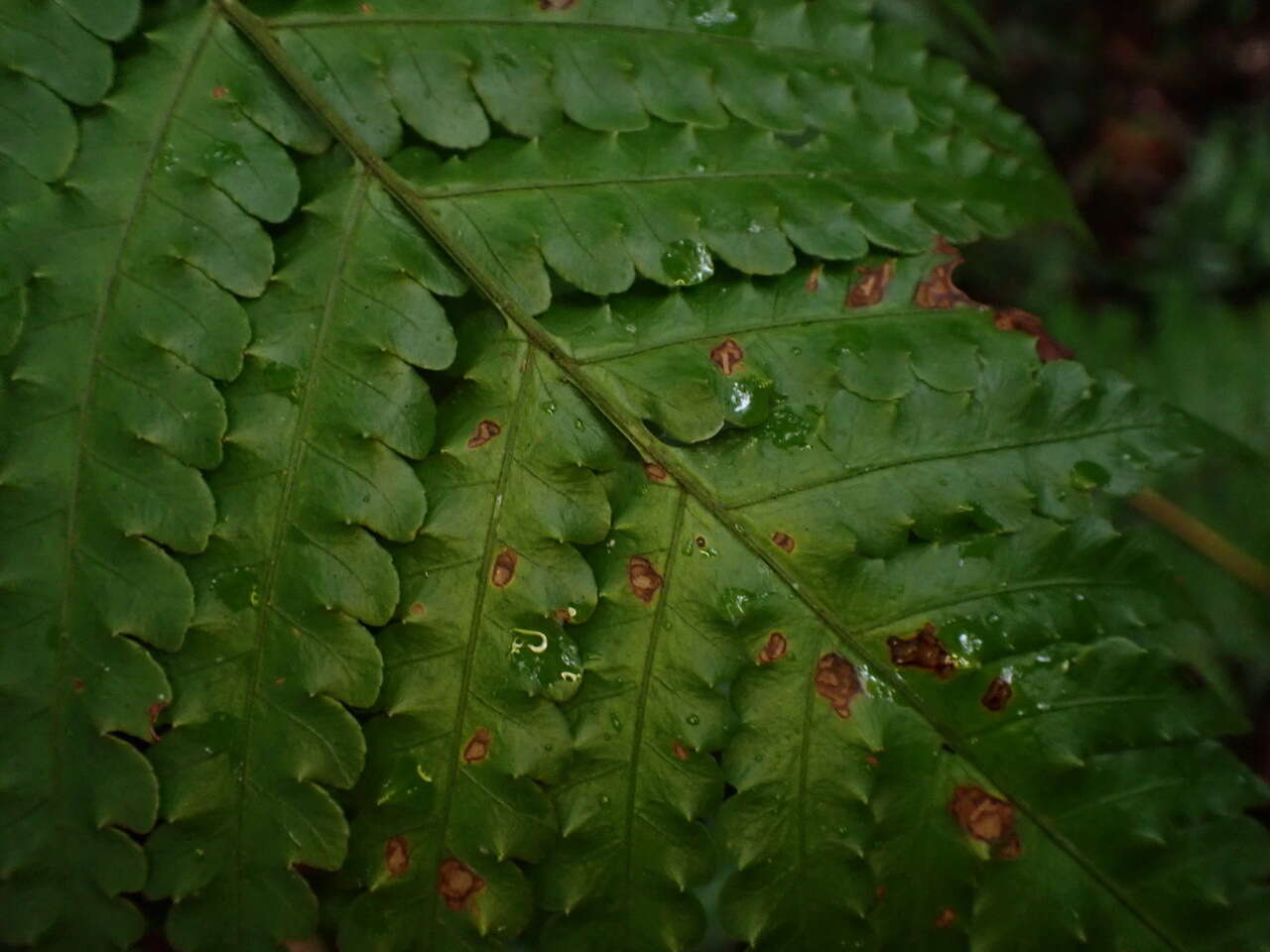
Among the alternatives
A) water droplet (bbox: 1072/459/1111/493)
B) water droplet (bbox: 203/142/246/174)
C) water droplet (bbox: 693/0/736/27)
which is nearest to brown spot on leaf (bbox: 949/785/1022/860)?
water droplet (bbox: 1072/459/1111/493)

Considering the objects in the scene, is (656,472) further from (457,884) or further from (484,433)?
(457,884)

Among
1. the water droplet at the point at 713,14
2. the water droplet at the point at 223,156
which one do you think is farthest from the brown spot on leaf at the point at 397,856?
the water droplet at the point at 713,14

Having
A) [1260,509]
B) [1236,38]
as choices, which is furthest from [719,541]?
[1236,38]

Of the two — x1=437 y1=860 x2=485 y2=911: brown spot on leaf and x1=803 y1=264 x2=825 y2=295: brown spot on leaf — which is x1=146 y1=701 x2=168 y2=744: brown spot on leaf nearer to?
x1=437 y1=860 x2=485 y2=911: brown spot on leaf

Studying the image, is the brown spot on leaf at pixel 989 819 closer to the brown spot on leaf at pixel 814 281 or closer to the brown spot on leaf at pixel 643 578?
the brown spot on leaf at pixel 643 578

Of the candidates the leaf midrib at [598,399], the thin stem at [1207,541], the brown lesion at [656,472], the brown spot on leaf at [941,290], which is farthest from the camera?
the thin stem at [1207,541]

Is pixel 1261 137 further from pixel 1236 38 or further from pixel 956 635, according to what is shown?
pixel 956 635

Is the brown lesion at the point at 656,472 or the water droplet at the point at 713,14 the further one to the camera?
the water droplet at the point at 713,14
